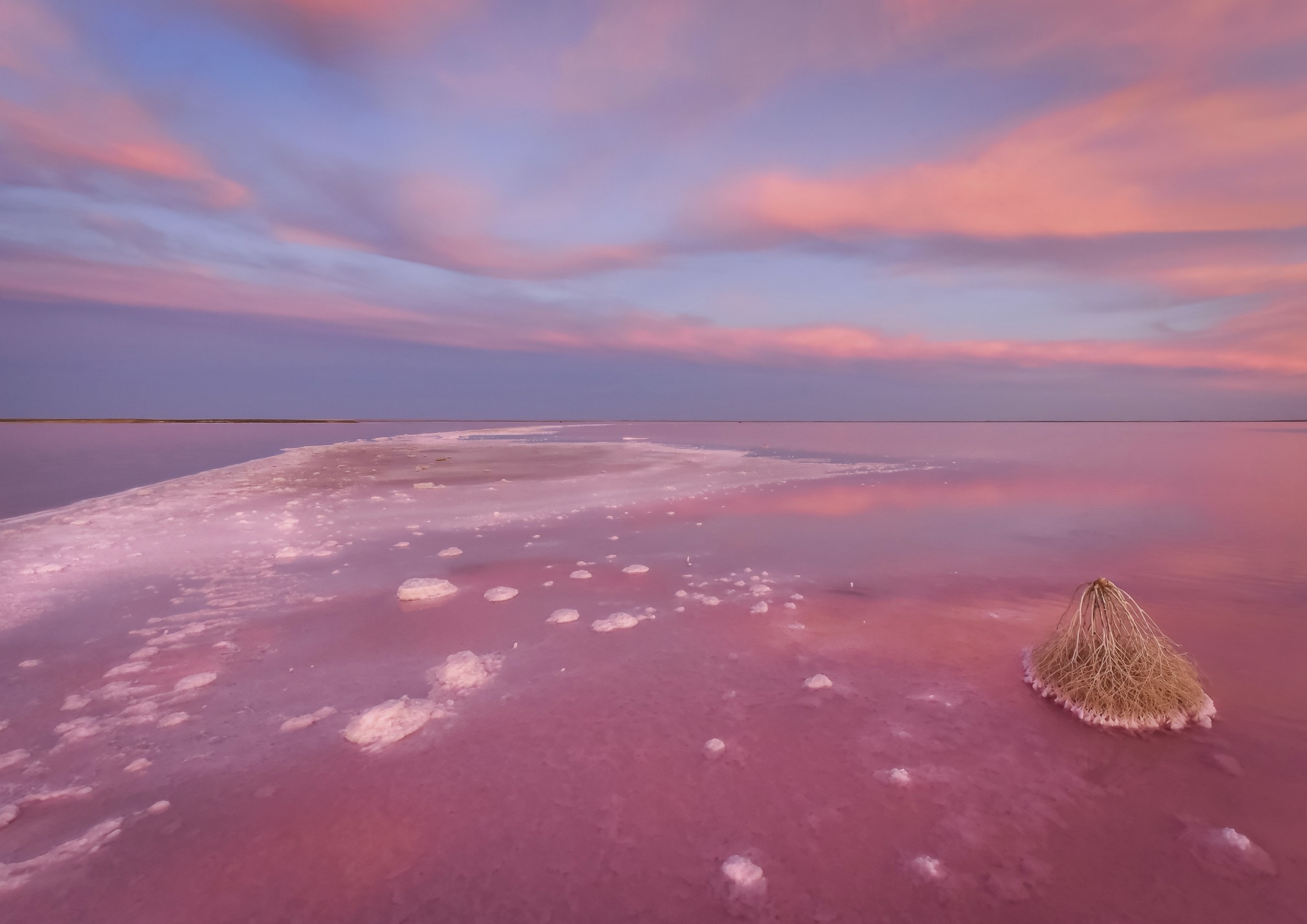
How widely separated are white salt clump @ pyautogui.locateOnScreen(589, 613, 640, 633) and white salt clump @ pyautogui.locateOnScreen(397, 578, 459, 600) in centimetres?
250

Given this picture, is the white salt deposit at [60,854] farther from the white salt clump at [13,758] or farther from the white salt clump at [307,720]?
the white salt clump at [13,758]

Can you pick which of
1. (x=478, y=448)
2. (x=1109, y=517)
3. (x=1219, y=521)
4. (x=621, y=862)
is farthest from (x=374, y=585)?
(x=478, y=448)

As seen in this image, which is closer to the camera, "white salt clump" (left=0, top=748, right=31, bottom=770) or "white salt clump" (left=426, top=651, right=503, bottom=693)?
"white salt clump" (left=0, top=748, right=31, bottom=770)

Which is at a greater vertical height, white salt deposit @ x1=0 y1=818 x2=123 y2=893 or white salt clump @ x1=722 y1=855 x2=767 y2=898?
white salt clump @ x1=722 y1=855 x2=767 y2=898

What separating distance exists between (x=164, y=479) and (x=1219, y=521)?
32.5m

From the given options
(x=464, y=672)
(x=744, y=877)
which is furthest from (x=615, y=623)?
(x=744, y=877)

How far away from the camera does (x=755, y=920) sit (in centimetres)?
295

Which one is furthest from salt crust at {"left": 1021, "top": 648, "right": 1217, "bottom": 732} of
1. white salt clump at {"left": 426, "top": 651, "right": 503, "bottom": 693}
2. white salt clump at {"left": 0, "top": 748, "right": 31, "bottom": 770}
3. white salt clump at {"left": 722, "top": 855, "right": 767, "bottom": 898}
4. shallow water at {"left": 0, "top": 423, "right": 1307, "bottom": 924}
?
white salt clump at {"left": 0, "top": 748, "right": 31, "bottom": 770}

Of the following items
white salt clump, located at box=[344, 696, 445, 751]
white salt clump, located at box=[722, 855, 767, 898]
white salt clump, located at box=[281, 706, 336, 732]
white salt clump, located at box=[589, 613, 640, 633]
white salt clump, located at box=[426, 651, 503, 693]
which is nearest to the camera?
white salt clump, located at box=[722, 855, 767, 898]

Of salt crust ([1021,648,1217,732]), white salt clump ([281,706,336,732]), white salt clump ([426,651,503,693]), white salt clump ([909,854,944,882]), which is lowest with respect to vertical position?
white salt clump ([281,706,336,732])

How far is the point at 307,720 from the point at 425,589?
3.16 metres

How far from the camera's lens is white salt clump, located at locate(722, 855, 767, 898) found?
3.12 m

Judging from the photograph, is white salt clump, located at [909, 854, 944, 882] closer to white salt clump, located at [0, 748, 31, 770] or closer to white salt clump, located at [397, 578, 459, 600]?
white salt clump, located at [0, 748, 31, 770]

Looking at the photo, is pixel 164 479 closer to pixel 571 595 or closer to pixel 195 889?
pixel 571 595
